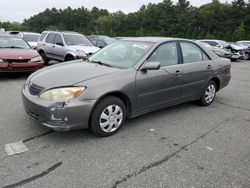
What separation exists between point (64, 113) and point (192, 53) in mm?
3072

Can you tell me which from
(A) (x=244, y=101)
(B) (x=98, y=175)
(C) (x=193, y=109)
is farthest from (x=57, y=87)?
(A) (x=244, y=101)

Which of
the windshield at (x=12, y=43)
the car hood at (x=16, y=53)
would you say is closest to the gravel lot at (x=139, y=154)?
the car hood at (x=16, y=53)

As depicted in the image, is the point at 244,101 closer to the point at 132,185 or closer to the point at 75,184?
the point at 132,185

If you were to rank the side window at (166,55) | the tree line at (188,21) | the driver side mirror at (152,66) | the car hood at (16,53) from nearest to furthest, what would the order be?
the driver side mirror at (152,66)
the side window at (166,55)
the car hood at (16,53)
the tree line at (188,21)

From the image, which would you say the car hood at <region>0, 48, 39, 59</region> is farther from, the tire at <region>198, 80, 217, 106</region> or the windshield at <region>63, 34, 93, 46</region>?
the tire at <region>198, 80, 217, 106</region>

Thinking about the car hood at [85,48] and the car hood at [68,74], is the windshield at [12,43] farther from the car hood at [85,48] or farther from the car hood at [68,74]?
the car hood at [68,74]

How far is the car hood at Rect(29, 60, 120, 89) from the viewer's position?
3.81 meters

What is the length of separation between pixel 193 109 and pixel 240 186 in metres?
2.75

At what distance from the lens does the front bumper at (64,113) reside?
11.6ft

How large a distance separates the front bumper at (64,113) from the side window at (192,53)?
237 cm

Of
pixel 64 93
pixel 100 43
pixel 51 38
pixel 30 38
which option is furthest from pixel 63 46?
pixel 64 93

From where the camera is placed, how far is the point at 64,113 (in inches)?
139

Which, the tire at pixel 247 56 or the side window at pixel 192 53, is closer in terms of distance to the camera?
the side window at pixel 192 53

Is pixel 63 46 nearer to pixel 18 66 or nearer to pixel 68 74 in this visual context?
pixel 18 66
